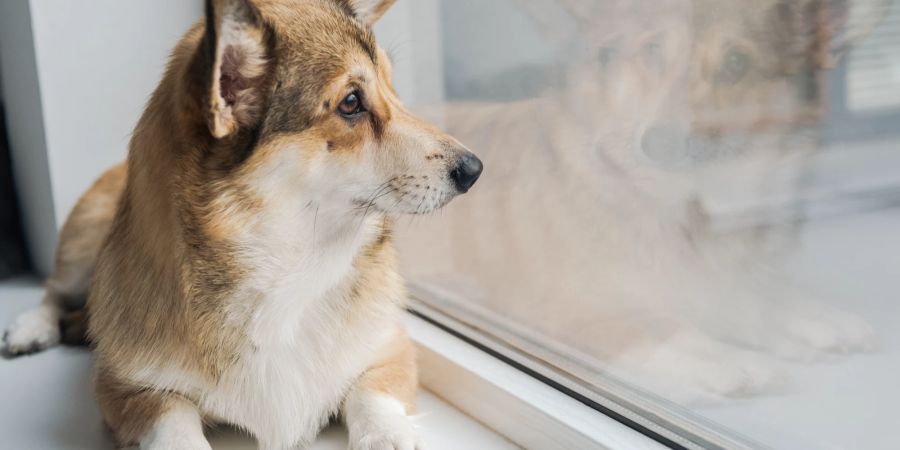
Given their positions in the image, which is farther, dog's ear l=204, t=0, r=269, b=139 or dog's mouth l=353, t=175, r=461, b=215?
dog's mouth l=353, t=175, r=461, b=215

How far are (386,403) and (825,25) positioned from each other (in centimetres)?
73

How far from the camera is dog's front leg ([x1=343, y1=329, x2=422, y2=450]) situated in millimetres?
984

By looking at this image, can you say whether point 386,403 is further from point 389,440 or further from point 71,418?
point 71,418

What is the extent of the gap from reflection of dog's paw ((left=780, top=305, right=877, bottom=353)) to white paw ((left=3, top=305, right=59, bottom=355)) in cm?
136

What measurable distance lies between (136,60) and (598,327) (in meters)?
1.31

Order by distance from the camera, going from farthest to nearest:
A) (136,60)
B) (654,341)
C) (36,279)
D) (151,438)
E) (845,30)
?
(36,279) → (136,60) → (654,341) → (151,438) → (845,30)

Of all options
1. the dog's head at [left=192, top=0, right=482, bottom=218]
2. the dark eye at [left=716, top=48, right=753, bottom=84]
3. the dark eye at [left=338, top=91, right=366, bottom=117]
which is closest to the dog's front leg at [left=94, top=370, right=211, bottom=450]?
the dog's head at [left=192, top=0, right=482, bottom=218]

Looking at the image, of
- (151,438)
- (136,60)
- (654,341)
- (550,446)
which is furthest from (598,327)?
(136,60)

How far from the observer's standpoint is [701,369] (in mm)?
1105

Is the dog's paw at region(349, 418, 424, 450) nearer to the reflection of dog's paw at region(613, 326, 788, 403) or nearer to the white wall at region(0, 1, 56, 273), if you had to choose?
the reflection of dog's paw at region(613, 326, 788, 403)

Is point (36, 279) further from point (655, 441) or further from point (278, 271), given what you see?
point (655, 441)

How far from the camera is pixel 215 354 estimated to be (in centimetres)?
101

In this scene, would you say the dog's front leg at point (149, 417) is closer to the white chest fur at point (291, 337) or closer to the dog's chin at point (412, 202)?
the white chest fur at point (291, 337)

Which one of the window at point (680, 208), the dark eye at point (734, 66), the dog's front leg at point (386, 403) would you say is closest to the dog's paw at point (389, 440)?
the dog's front leg at point (386, 403)
